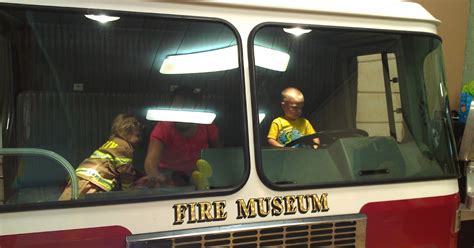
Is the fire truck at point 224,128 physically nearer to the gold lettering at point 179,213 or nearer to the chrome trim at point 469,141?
the gold lettering at point 179,213

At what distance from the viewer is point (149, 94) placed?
2.40 metres

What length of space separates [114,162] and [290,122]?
0.99 metres

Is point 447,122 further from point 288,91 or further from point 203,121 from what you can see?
point 203,121

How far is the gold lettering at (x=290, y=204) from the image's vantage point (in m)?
2.28

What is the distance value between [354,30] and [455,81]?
11.6 ft

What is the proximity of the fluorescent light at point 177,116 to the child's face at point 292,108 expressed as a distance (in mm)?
467

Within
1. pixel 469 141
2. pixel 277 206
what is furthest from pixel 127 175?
pixel 469 141

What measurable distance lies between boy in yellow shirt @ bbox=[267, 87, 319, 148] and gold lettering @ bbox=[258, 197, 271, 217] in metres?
0.37

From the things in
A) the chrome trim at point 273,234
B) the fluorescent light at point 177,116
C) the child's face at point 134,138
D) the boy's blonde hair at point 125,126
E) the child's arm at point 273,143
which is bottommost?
the chrome trim at point 273,234

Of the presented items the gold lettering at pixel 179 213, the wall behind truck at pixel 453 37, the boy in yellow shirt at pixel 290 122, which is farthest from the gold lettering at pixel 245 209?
the wall behind truck at pixel 453 37

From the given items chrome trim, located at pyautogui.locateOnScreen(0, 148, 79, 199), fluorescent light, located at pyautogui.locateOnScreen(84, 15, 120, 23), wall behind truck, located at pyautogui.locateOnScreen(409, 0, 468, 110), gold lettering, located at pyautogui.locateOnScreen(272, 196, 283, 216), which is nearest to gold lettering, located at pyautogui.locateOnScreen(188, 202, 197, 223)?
gold lettering, located at pyautogui.locateOnScreen(272, 196, 283, 216)

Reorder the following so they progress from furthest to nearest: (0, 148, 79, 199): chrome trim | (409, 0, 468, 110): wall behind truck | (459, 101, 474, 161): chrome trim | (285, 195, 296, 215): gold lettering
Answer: (409, 0, 468, 110): wall behind truck, (459, 101, 474, 161): chrome trim, (285, 195, 296, 215): gold lettering, (0, 148, 79, 199): chrome trim

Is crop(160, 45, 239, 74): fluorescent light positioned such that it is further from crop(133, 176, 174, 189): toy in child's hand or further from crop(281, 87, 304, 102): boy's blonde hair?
crop(133, 176, 174, 189): toy in child's hand

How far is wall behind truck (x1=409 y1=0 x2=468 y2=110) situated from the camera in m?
5.40
